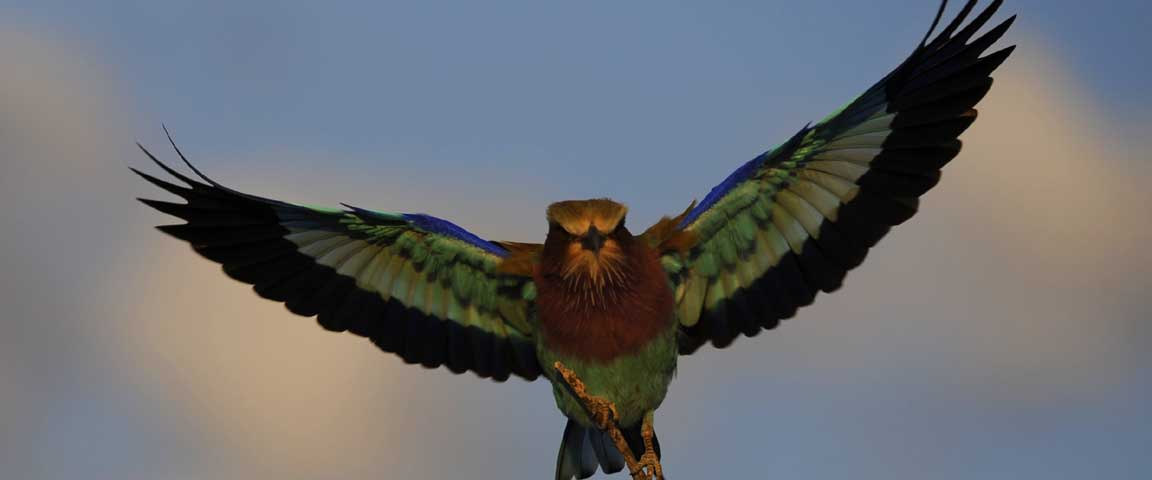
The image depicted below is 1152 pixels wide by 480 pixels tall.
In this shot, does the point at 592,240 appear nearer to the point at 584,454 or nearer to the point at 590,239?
the point at 590,239

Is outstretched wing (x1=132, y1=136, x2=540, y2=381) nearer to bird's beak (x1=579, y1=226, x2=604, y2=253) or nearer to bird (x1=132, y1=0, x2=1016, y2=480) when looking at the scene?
bird (x1=132, y1=0, x2=1016, y2=480)

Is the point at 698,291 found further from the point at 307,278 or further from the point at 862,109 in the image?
the point at 307,278

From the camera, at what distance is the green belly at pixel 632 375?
329 inches

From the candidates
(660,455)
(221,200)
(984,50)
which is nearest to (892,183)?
(984,50)

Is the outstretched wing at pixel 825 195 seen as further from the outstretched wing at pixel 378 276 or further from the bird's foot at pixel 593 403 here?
the outstretched wing at pixel 378 276

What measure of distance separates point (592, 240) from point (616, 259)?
23 cm

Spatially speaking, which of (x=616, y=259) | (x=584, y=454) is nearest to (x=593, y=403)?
(x=616, y=259)

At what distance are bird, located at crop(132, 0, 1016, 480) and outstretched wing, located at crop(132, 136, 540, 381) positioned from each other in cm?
1

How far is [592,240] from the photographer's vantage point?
8.03 m

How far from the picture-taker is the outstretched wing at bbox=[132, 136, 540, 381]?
905 cm

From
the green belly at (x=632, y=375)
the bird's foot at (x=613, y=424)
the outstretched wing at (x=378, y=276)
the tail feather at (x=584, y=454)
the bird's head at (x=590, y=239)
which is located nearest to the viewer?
the bird's foot at (x=613, y=424)

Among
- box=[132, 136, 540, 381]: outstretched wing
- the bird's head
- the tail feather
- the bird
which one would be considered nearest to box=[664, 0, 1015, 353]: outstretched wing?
the bird

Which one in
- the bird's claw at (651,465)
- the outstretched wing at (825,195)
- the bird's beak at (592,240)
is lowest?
the bird's claw at (651,465)

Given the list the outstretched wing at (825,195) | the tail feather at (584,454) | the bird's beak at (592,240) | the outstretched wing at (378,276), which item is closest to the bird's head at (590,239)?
the bird's beak at (592,240)
